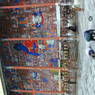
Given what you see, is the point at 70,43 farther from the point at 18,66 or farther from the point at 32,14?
the point at 18,66

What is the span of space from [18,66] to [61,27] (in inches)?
111

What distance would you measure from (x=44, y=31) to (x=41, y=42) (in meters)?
0.53

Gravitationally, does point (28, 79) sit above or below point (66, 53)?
below

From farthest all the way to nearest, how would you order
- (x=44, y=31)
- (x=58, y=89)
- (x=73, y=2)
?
(x=58, y=89) < (x=44, y=31) < (x=73, y=2)

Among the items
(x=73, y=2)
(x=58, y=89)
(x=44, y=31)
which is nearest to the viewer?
(x=73, y=2)

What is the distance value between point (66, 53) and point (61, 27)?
4.01 feet

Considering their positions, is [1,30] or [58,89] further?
[58,89]

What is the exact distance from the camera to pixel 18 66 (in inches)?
349

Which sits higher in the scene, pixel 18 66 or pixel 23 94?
pixel 18 66

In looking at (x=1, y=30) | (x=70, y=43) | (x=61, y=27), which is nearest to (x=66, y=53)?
(x=70, y=43)

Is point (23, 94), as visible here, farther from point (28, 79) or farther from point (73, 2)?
point (73, 2)

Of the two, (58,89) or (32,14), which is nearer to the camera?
(32,14)

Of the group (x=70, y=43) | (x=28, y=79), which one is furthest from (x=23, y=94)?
(x=70, y=43)


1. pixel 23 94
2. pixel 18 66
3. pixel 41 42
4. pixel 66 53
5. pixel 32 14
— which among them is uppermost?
pixel 32 14
